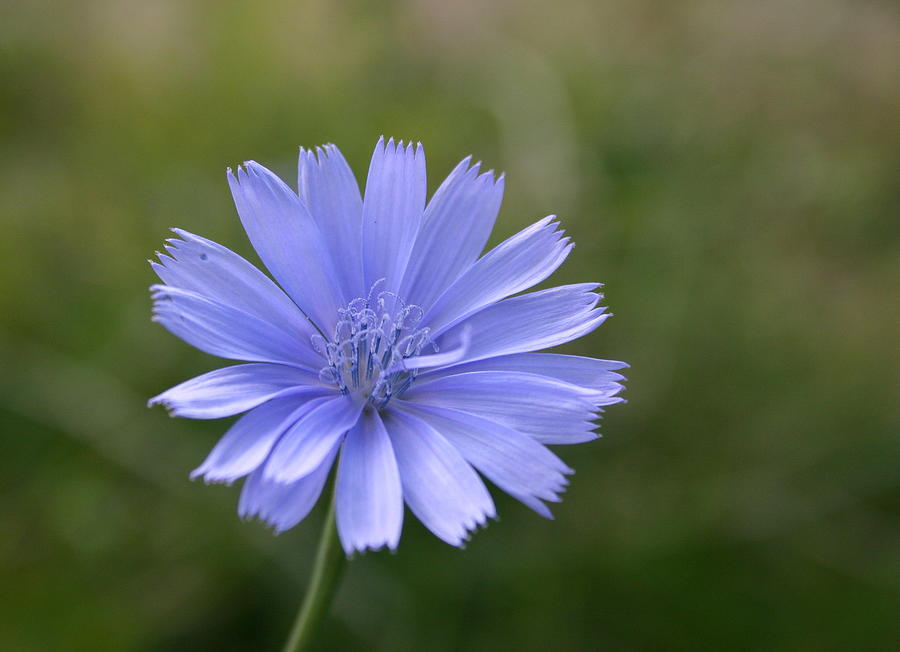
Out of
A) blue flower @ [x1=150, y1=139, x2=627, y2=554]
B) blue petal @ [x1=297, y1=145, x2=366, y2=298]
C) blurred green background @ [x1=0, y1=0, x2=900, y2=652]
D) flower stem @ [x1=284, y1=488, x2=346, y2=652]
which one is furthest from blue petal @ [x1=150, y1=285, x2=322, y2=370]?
blurred green background @ [x1=0, y1=0, x2=900, y2=652]

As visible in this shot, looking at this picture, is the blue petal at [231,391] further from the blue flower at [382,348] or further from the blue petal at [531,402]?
the blue petal at [531,402]

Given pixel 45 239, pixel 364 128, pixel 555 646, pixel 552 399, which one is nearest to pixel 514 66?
pixel 364 128

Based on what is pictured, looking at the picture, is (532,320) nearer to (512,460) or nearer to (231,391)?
(512,460)

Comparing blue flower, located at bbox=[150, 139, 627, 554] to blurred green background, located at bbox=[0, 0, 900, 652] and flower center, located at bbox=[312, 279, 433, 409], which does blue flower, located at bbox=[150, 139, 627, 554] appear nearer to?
flower center, located at bbox=[312, 279, 433, 409]

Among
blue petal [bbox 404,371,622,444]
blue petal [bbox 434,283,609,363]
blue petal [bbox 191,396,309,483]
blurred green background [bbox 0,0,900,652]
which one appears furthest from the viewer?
blurred green background [bbox 0,0,900,652]

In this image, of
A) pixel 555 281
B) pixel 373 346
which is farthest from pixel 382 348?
pixel 555 281

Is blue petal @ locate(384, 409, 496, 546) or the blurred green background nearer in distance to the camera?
blue petal @ locate(384, 409, 496, 546)

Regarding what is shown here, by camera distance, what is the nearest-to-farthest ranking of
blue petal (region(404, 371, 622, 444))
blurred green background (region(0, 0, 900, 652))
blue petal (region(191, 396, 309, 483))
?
blue petal (region(191, 396, 309, 483)) → blue petal (region(404, 371, 622, 444)) → blurred green background (region(0, 0, 900, 652))

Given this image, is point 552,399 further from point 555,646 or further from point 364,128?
point 364,128
